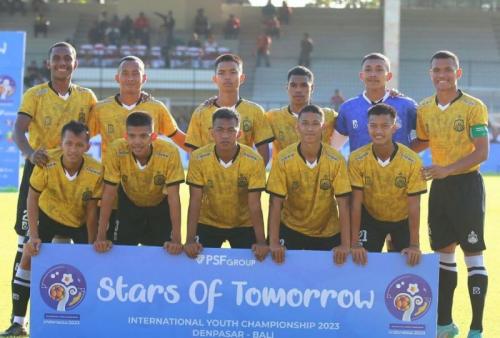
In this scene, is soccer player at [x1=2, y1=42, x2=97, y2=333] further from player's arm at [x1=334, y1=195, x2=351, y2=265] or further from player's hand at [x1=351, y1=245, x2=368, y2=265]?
player's hand at [x1=351, y1=245, x2=368, y2=265]

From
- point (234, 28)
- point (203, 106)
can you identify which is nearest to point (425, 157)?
point (234, 28)

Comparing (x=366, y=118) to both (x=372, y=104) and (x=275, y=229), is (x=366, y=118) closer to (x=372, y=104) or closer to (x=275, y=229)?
(x=372, y=104)

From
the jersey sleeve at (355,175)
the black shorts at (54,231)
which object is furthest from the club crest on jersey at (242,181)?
→ the black shorts at (54,231)

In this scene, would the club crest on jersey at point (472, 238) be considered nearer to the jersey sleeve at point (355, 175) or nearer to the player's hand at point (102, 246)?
the jersey sleeve at point (355, 175)

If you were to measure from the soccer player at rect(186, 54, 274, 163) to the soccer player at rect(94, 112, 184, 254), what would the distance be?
554 millimetres

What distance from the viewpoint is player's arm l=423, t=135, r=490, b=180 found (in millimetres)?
6898

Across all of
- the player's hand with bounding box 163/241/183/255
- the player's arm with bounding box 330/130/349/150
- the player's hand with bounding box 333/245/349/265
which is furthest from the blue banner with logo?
the player's hand with bounding box 333/245/349/265

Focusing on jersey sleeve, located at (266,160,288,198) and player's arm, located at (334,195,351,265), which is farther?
jersey sleeve, located at (266,160,288,198)

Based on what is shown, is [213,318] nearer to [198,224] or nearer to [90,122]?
[198,224]

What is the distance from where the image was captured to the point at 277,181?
6996mm

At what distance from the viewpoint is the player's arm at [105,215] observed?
262 inches

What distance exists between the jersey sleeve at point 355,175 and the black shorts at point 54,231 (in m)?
2.03

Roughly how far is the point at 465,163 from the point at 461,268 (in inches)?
147

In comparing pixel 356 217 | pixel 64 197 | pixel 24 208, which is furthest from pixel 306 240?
Answer: pixel 24 208
